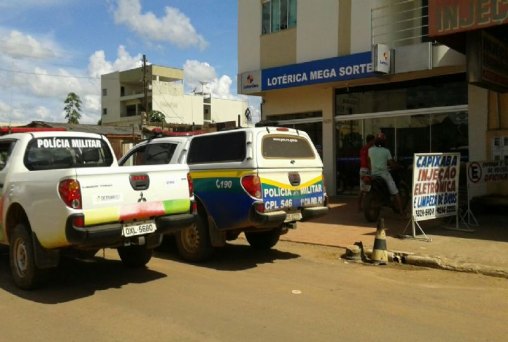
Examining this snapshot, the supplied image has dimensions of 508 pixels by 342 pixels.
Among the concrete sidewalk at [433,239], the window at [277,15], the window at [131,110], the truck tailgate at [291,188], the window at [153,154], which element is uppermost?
the window at [131,110]

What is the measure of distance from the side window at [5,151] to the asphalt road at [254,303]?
1568mm

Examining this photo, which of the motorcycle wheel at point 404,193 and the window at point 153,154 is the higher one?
the window at point 153,154

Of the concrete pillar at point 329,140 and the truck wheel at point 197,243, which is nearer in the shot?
the truck wheel at point 197,243

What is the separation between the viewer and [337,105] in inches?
661

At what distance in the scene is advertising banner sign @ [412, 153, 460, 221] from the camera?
9375mm

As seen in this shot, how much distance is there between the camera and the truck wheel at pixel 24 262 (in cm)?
620

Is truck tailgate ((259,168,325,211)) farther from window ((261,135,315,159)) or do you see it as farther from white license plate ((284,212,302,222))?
window ((261,135,315,159))

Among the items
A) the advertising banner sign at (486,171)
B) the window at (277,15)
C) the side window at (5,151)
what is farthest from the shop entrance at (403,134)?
the side window at (5,151)

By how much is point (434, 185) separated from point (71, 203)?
681 centimetres

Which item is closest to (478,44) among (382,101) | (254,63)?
(382,101)

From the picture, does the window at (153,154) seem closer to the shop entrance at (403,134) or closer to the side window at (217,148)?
the side window at (217,148)

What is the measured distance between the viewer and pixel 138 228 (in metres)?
6.18

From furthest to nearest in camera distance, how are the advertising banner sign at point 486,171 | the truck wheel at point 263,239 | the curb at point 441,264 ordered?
the advertising banner sign at point 486,171, the truck wheel at point 263,239, the curb at point 441,264

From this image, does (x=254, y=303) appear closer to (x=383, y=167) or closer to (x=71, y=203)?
(x=71, y=203)
